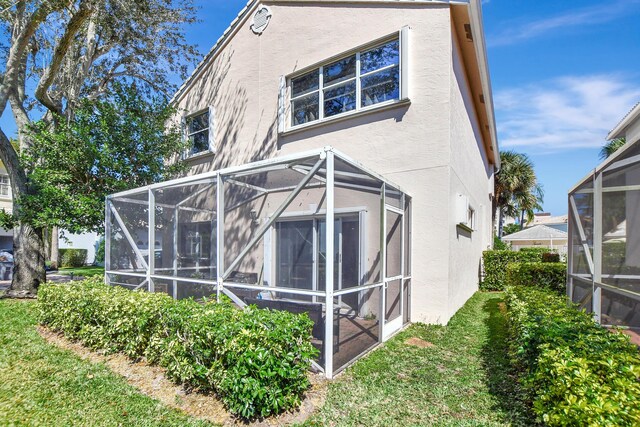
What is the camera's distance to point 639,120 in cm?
925

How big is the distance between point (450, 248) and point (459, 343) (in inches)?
76.1

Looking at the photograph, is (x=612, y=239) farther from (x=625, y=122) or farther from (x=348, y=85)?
(x=625, y=122)

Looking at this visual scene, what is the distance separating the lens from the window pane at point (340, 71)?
831 cm

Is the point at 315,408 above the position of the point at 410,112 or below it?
below

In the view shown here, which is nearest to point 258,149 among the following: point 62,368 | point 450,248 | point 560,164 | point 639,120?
point 450,248

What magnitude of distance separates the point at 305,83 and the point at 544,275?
8.67 meters

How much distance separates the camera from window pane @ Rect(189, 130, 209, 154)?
12.2 m

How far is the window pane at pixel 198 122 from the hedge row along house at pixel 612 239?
11084 millimetres

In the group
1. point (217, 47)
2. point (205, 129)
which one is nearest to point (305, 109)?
point (205, 129)

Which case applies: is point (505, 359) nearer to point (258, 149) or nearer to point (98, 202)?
point (258, 149)

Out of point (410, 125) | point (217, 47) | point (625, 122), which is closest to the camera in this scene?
point (410, 125)

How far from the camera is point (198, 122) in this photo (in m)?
12.6

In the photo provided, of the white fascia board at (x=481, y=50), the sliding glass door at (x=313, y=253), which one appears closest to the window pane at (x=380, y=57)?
the white fascia board at (x=481, y=50)

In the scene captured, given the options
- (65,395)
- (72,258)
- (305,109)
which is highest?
(305,109)
